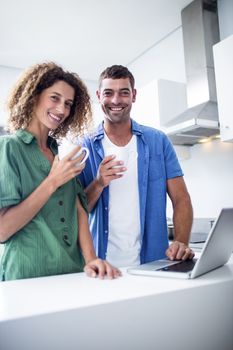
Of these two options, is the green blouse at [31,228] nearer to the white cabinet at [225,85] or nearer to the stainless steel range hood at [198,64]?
the white cabinet at [225,85]

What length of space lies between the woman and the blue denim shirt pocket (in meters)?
0.44

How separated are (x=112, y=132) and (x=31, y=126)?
50cm

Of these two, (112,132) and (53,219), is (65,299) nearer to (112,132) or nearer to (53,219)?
(53,219)

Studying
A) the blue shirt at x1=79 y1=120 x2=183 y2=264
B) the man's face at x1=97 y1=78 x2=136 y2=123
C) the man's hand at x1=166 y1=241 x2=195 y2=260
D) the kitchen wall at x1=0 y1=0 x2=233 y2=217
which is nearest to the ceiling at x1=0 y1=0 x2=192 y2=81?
the kitchen wall at x1=0 y1=0 x2=233 y2=217

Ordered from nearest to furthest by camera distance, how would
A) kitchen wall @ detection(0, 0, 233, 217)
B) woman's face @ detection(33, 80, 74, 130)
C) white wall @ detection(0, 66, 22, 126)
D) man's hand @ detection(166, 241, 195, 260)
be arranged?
man's hand @ detection(166, 241, 195, 260) < woman's face @ detection(33, 80, 74, 130) < kitchen wall @ detection(0, 0, 233, 217) < white wall @ detection(0, 66, 22, 126)

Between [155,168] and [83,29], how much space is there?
2074 millimetres

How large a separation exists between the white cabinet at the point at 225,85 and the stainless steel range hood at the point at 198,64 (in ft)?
0.71

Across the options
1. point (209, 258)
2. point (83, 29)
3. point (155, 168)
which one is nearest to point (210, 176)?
point (155, 168)

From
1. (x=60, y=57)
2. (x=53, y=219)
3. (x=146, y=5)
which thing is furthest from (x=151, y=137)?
(x=60, y=57)

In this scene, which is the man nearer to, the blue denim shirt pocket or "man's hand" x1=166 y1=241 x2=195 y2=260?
the blue denim shirt pocket

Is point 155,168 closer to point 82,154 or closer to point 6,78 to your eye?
point 82,154

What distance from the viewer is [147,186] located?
1393 millimetres

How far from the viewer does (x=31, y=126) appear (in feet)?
3.50

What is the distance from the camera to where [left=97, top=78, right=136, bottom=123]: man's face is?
139 cm
